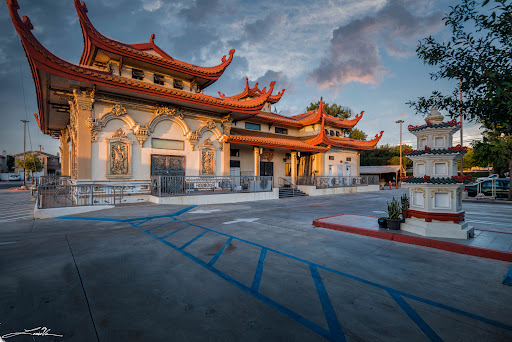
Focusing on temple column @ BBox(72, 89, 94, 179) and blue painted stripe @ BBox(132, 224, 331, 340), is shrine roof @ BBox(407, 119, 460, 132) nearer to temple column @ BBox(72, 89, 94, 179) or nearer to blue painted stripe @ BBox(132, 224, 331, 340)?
blue painted stripe @ BBox(132, 224, 331, 340)

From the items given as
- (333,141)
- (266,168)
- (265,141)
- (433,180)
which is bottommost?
(433,180)

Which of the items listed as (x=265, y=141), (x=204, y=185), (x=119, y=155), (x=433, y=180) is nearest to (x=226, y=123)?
(x=265, y=141)

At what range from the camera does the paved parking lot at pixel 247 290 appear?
94.2 inches

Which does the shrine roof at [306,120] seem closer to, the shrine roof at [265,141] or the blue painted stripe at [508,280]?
the shrine roof at [265,141]

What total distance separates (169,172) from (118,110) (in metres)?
4.41

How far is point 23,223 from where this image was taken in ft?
25.1

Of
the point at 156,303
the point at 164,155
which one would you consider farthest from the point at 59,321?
the point at 164,155

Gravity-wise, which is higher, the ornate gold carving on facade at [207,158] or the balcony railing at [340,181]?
the ornate gold carving on facade at [207,158]

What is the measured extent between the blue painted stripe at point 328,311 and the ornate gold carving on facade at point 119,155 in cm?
1212

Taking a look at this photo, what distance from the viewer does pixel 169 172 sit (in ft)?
46.6

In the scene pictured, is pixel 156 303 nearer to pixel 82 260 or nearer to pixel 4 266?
pixel 82 260

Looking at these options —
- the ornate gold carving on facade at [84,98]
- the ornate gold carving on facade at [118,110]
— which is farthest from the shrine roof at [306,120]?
the ornate gold carving on facade at [84,98]

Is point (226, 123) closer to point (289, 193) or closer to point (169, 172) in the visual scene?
point (169, 172)

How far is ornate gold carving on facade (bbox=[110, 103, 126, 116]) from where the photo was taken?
12305mm
